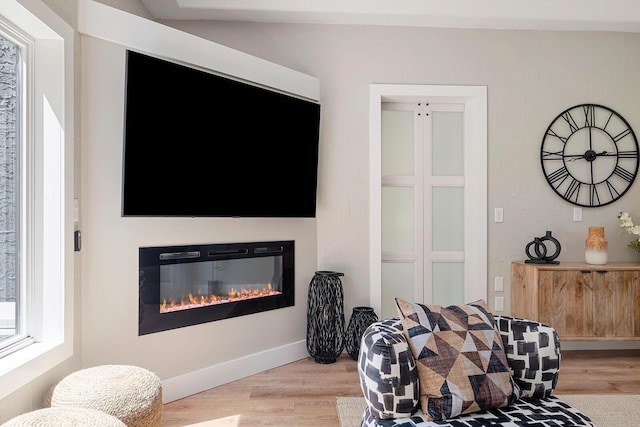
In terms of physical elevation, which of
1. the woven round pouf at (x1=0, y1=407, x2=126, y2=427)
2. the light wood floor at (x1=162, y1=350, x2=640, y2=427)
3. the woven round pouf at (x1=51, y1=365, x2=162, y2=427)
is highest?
the woven round pouf at (x1=0, y1=407, x2=126, y2=427)

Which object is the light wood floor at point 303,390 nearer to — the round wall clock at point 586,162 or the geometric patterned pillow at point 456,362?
the geometric patterned pillow at point 456,362

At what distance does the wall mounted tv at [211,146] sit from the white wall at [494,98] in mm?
338

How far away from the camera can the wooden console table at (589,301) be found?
370 cm

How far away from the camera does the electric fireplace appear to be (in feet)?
9.63

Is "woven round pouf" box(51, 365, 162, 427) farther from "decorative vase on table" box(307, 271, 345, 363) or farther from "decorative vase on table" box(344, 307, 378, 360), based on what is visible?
"decorative vase on table" box(344, 307, 378, 360)

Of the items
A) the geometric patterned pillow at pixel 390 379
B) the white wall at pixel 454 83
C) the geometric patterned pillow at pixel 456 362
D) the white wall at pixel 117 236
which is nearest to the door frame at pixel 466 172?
the white wall at pixel 454 83

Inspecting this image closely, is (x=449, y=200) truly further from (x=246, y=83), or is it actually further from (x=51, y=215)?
(x=51, y=215)

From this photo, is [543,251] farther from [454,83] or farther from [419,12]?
[419,12]

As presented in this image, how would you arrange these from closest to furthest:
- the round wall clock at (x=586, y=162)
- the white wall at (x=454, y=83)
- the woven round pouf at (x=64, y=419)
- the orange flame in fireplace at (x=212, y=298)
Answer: the woven round pouf at (x=64, y=419)
the orange flame in fireplace at (x=212, y=298)
the white wall at (x=454, y=83)
the round wall clock at (x=586, y=162)

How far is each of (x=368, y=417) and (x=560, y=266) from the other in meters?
2.50

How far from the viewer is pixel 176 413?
2.79 metres

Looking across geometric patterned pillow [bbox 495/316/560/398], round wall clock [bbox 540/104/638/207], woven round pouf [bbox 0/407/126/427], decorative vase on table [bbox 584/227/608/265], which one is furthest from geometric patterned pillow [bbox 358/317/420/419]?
round wall clock [bbox 540/104/638/207]

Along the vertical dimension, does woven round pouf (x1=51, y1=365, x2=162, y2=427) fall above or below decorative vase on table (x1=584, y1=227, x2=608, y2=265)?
below

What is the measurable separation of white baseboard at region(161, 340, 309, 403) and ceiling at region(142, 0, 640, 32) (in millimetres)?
2535
